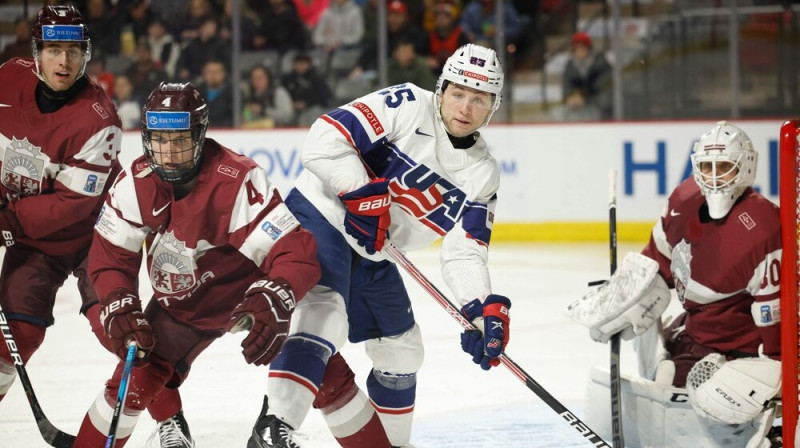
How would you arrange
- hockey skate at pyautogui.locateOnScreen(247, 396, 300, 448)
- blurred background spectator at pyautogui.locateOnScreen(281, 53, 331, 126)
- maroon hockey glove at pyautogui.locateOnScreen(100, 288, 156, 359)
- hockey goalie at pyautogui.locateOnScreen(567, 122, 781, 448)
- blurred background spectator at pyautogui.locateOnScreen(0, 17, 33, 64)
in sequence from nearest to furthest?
hockey skate at pyautogui.locateOnScreen(247, 396, 300, 448) < maroon hockey glove at pyautogui.locateOnScreen(100, 288, 156, 359) < hockey goalie at pyautogui.locateOnScreen(567, 122, 781, 448) < blurred background spectator at pyautogui.locateOnScreen(0, 17, 33, 64) < blurred background spectator at pyautogui.locateOnScreen(281, 53, 331, 126)

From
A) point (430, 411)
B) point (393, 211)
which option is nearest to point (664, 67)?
point (430, 411)

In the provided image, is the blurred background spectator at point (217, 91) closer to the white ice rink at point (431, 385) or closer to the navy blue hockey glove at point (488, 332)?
the white ice rink at point (431, 385)

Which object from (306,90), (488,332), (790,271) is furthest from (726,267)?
(306,90)

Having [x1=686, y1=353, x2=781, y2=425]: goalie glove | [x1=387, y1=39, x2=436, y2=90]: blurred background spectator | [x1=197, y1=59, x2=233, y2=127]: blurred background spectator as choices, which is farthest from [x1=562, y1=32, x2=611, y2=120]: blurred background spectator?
[x1=686, y1=353, x2=781, y2=425]: goalie glove

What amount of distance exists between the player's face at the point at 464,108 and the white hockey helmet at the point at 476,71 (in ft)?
0.07

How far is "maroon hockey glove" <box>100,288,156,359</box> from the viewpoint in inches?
106

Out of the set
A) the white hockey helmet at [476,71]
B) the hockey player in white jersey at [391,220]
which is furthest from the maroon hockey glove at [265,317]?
the white hockey helmet at [476,71]

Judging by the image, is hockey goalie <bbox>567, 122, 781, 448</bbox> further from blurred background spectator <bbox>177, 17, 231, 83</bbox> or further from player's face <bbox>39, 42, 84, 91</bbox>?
blurred background spectator <bbox>177, 17, 231, 83</bbox>

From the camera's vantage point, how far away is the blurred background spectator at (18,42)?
6.67 metres

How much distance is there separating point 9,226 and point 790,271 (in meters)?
2.14

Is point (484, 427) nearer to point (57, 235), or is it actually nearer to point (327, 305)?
point (327, 305)

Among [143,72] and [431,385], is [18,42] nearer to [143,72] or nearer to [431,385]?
[143,72]

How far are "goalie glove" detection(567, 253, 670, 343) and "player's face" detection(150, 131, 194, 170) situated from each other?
1.44 meters

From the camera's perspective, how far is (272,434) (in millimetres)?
2588
